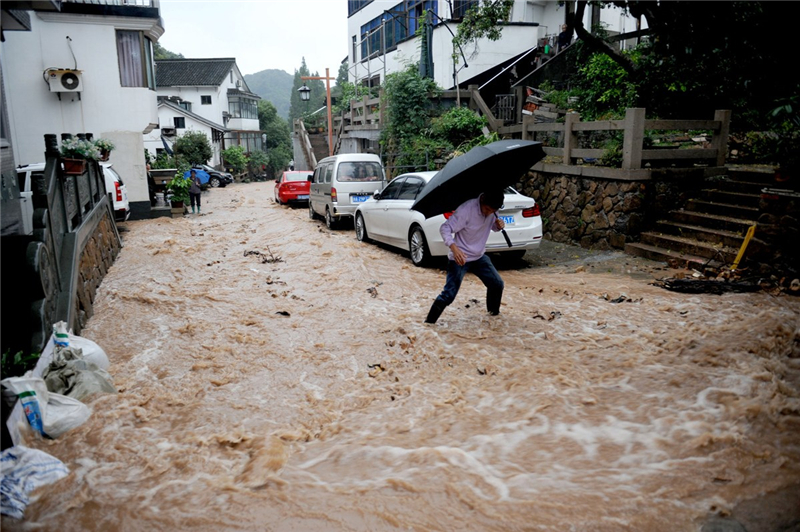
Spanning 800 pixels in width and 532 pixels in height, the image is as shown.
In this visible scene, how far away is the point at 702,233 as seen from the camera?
30.9 feet

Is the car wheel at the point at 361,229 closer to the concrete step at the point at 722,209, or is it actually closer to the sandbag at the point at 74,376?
the concrete step at the point at 722,209

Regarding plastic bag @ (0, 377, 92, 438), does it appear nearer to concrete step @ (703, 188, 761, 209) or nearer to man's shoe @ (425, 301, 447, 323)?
man's shoe @ (425, 301, 447, 323)

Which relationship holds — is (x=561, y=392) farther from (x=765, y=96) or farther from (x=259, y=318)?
(x=259, y=318)

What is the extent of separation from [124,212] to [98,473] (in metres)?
12.9

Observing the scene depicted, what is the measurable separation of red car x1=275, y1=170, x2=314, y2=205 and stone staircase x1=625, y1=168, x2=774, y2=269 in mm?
13487

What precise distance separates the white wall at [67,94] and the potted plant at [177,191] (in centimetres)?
343

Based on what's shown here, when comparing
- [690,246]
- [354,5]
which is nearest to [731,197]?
[690,246]

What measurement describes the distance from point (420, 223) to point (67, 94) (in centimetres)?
1576

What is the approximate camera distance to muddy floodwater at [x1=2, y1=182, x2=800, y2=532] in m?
3.39

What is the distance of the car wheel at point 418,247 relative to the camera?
1004 centimetres

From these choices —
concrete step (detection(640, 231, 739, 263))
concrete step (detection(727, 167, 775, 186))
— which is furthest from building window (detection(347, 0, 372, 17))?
concrete step (detection(640, 231, 739, 263))

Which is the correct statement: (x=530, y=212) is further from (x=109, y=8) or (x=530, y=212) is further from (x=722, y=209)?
(x=109, y=8)

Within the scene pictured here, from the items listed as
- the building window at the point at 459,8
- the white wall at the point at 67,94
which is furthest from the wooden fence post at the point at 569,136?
the white wall at the point at 67,94

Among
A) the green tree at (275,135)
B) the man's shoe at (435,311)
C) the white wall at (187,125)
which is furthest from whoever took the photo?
the green tree at (275,135)
